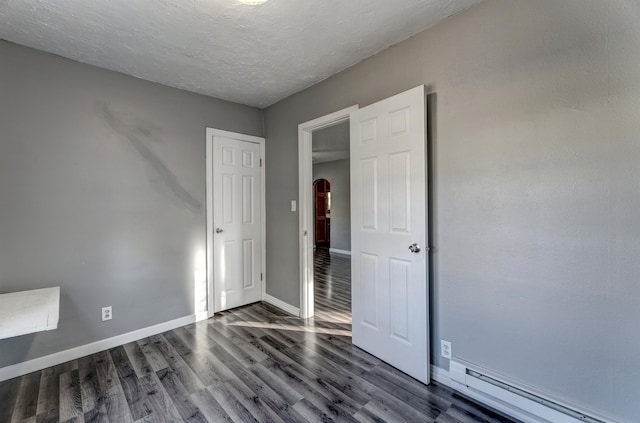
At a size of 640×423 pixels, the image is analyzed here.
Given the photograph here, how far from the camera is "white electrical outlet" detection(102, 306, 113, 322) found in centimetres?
247

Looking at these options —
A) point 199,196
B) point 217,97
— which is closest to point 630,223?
point 199,196

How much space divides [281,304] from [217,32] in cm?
284

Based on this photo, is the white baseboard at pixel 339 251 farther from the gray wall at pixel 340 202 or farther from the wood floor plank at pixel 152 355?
the wood floor plank at pixel 152 355

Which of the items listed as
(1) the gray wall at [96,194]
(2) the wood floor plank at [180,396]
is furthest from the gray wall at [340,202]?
(2) the wood floor plank at [180,396]

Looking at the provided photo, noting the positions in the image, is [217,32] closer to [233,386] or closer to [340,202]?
[233,386]

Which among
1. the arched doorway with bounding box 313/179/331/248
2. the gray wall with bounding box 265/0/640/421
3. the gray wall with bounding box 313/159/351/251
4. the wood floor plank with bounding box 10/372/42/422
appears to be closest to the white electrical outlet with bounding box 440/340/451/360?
the gray wall with bounding box 265/0/640/421

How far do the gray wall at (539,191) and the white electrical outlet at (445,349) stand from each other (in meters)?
0.05

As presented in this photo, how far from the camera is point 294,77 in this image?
2.74 m

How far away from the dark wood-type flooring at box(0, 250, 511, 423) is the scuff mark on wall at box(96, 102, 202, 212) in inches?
55.7

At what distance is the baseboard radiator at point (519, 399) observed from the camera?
4.60 feet

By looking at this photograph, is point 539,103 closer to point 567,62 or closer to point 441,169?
point 567,62

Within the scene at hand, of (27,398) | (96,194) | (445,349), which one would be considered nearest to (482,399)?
(445,349)

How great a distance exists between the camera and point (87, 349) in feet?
7.77

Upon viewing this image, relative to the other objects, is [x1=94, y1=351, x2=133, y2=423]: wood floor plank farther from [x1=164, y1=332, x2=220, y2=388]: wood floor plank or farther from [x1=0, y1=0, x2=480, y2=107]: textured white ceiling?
[x1=0, y1=0, x2=480, y2=107]: textured white ceiling
